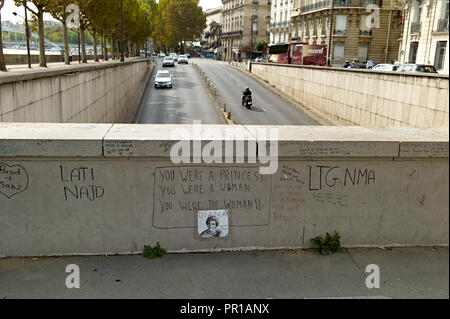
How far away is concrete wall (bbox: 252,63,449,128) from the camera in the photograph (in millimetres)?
12953

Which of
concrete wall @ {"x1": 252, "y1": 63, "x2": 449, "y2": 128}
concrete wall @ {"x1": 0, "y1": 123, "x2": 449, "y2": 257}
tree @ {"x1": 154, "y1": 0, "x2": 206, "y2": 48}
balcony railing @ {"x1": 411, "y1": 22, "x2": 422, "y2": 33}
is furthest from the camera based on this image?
tree @ {"x1": 154, "y1": 0, "x2": 206, "y2": 48}

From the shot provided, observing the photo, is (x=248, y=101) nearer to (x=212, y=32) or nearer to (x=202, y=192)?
(x=202, y=192)

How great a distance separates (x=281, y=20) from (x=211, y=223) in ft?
279

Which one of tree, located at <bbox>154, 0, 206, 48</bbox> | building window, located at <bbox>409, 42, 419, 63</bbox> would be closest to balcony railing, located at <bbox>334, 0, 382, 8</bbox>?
building window, located at <bbox>409, 42, 419, 63</bbox>

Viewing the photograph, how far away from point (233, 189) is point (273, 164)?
0.52m

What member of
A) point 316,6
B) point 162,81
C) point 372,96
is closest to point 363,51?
point 316,6

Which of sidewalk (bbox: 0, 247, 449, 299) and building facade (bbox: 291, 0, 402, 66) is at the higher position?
building facade (bbox: 291, 0, 402, 66)

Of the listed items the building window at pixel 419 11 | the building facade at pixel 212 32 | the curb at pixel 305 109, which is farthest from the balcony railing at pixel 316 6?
the building facade at pixel 212 32

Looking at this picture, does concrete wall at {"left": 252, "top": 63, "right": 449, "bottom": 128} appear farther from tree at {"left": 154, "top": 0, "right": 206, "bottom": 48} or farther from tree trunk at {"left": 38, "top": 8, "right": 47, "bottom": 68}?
tree at {"left": 154, "top": 0, "right": 206, "bottom": 48}

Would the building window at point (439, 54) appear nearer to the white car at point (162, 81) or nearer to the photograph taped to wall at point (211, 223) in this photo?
the white car at point (162, 81)

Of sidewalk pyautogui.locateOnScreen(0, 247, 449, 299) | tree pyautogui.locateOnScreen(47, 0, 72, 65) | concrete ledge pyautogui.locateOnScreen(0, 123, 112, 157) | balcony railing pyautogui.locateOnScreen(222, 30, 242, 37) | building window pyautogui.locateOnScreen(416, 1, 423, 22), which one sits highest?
balcony railing pyautogui.locateOnScreen(222, 30, 242, 37)

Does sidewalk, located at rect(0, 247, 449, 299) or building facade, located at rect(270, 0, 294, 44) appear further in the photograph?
building facade, located at rect(270, 0, 294, 44)

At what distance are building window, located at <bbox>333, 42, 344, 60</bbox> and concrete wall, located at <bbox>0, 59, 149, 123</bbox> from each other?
45.6 meters

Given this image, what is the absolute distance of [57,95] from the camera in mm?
11445
